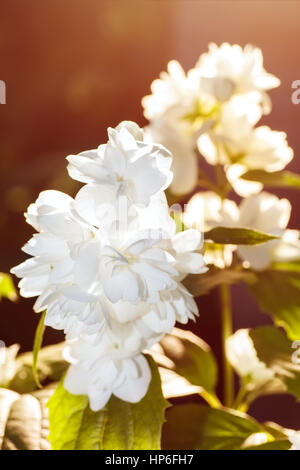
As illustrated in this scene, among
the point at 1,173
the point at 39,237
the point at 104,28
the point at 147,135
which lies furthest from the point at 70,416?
the point at 104,28

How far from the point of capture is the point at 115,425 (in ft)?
1.27

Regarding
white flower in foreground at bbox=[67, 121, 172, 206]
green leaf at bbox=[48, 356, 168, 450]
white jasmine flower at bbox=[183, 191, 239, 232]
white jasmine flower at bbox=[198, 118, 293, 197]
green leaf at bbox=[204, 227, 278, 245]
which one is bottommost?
green leaf at bbox=[48, 356, 168, 450]

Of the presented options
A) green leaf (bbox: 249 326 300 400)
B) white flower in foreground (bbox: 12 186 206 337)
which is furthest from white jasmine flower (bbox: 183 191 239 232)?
white flower in foreground (bbox: 12 186 206 337)

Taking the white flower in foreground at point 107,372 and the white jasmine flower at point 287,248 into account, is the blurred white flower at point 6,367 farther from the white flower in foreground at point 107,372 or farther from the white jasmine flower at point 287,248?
the white jasmine flower at point 287,248

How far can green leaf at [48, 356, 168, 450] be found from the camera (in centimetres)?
38

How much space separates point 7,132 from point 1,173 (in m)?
0.09

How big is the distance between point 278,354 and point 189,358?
112 millimetres

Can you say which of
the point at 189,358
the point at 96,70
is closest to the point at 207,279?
the point at 189,358

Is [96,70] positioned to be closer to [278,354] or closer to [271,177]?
[271,177]

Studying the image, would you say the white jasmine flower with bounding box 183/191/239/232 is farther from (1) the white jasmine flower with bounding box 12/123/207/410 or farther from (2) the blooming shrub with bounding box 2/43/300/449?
(1) the white jasmine flower with bounding box 12/123/207/410

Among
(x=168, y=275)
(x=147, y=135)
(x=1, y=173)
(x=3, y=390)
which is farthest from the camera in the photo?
(x=1, y=173)

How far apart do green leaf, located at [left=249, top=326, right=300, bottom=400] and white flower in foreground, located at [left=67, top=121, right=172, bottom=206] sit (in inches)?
8.8

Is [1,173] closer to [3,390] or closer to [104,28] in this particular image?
[104,28]
